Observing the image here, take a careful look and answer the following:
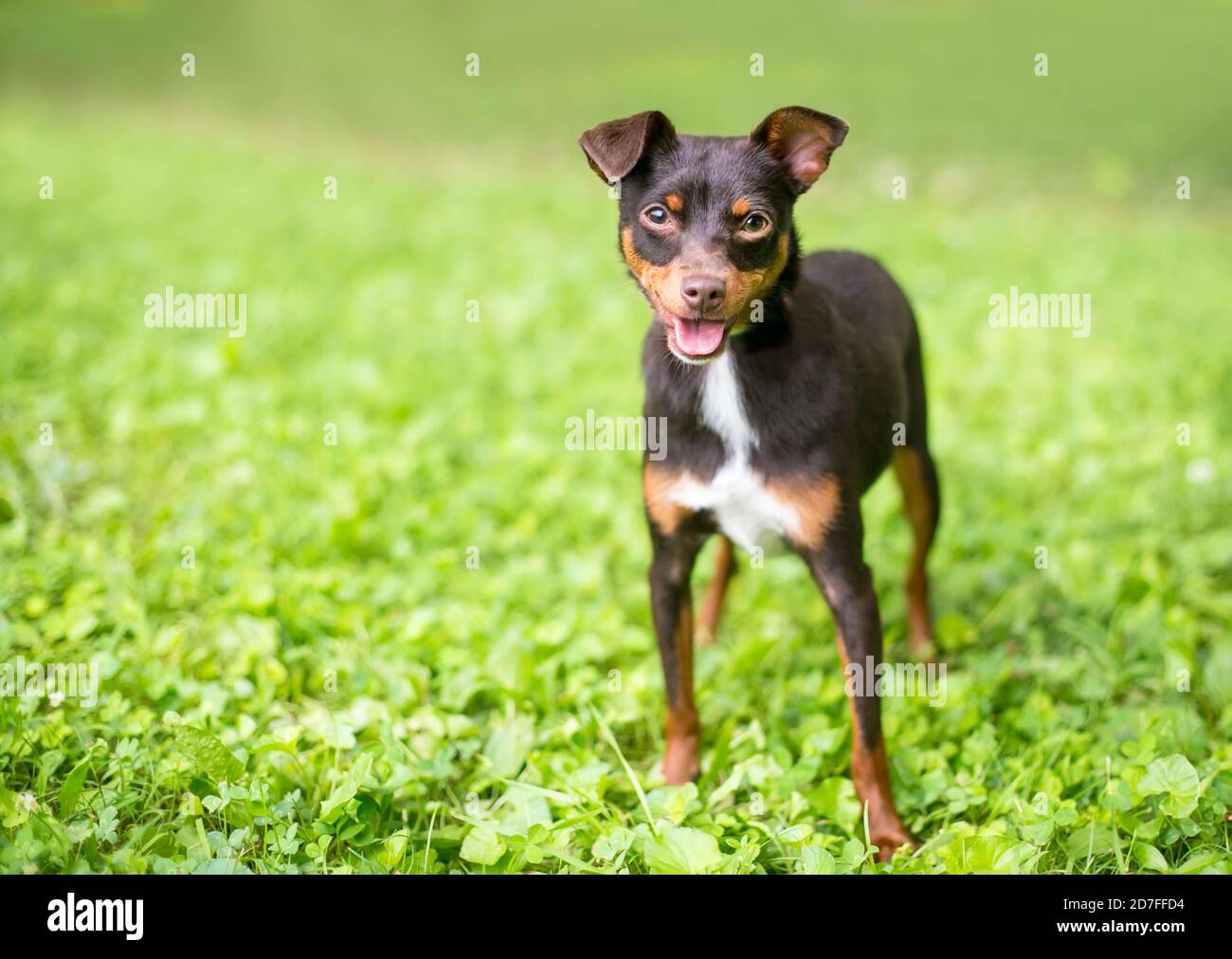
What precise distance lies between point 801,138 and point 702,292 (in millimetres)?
677

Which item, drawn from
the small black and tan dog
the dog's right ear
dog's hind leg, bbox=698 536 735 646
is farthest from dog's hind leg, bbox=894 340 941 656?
the dog's right ear

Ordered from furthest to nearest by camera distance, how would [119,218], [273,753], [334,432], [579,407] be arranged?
[119,218]
[579,407]
[334,432]
[273,753]

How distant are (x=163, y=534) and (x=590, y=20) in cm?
1054

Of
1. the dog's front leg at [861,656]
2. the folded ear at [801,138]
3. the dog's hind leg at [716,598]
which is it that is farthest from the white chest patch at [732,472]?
the dog's hind leg at [716,598]

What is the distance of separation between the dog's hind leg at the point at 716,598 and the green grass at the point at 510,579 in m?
0.11

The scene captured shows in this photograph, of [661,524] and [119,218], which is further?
[119,218]

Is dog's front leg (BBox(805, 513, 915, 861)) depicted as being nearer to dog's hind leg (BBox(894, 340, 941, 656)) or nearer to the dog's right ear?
dog's hind leg (BBox(894, 340, 941, 656))

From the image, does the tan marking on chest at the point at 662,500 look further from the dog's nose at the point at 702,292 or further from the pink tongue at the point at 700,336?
the dog's nose at the point at 702,292

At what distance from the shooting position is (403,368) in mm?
6816

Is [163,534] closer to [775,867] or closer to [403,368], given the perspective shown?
[403,368]

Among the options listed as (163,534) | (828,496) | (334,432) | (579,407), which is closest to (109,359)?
(334,432)

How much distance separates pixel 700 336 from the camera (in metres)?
3.15

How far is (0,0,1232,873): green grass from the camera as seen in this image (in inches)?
130

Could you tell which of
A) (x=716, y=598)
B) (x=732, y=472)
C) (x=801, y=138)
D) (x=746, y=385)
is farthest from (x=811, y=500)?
(x=716, y=598)
